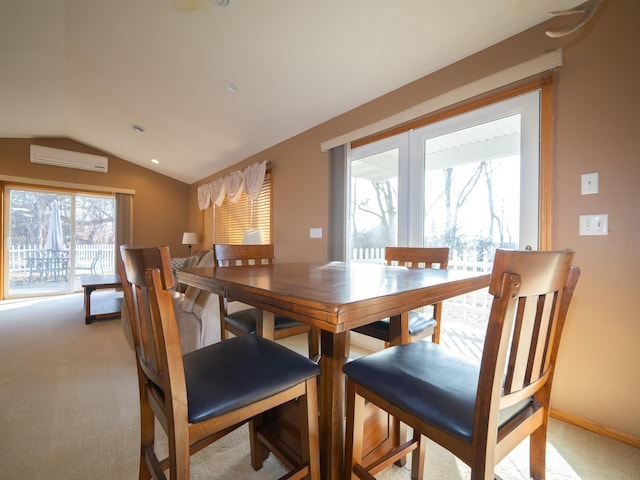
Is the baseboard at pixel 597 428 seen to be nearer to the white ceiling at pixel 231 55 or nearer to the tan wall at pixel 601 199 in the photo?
the tan wall at pixel 601 199

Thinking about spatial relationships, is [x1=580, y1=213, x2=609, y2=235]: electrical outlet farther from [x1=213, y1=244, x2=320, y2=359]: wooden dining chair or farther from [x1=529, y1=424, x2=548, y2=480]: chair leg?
[x1=213, y1=244, x2=320, y2=359]: wooden dining chair

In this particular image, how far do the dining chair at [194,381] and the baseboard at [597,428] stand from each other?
1592mm

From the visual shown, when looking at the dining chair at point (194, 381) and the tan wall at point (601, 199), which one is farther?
the tan wall at point (601, 199)

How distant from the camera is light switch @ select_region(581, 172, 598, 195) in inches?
58.0

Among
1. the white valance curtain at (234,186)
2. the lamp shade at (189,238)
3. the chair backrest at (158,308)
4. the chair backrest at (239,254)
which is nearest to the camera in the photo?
the chair backrest at (158,308)

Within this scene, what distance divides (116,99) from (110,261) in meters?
3.60

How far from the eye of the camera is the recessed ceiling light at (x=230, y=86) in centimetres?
270

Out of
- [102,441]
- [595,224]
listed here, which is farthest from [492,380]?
[102,441]

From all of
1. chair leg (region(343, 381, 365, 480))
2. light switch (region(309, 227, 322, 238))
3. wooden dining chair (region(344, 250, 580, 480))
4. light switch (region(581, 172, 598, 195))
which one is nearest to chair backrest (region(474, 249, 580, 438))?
wooden dining chair (region(344, 250, 580, 480))

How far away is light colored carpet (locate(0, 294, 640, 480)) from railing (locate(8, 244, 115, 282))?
3.62 metres

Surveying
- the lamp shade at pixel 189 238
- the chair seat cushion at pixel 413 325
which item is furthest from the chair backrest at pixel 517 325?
the lamp shade at pixel 189 238

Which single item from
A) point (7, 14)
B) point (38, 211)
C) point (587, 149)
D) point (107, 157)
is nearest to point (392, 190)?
point (587, 149)

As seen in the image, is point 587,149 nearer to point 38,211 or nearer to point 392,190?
point 392,190

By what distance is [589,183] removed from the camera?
58.7 inches
